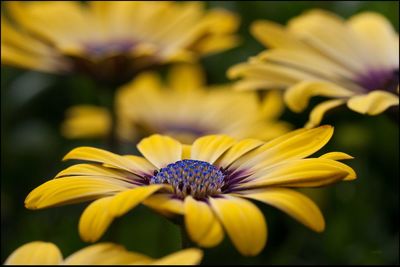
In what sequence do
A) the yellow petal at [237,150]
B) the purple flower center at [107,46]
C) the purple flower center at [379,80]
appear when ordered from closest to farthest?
the yellow petal at [237,150]
the purple flower center at [379,80]
the purple flower center at [107,46]

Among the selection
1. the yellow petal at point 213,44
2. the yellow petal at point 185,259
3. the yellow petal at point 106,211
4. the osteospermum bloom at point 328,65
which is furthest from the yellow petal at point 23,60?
the yellow petal at point 185,259

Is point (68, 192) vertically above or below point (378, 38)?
below

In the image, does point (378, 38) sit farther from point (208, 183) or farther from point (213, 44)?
point (208, 183)

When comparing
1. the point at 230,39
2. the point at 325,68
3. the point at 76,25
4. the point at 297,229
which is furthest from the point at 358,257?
the point at 76,25

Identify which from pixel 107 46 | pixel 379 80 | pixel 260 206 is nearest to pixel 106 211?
pixel 379 80

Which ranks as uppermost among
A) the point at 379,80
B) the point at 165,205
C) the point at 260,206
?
the point at 379,80

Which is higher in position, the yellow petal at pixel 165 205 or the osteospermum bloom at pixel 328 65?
the osteospermum bloom at pixel 328 65

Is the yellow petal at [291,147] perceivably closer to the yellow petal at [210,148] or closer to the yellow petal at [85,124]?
the yellow petal at [210,148]
